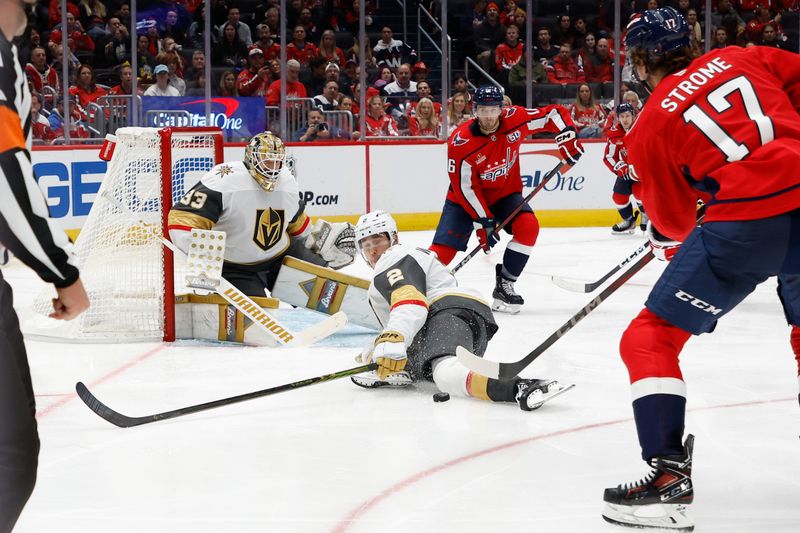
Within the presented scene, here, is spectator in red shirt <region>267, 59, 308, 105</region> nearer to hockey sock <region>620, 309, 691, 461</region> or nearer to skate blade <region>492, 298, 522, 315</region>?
skate blade <region>492, 298, 522, 315</region>

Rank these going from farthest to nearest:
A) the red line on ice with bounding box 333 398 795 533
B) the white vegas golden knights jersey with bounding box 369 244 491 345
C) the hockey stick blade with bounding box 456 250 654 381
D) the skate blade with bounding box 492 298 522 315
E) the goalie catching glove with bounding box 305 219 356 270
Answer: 1. the skate blade with bounding box 492 298 522 315
2. the goalie catching glove with bounding box 305 219 356 270
3. the white vegas golden knights jersey with bounding box 369 244 491 345
4. the hockey stick blade with bounding box 456 250 654 381
5. the red line on ice with bounding box 333 398 795 533

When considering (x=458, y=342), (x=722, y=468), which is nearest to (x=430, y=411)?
(x=458, y=342)

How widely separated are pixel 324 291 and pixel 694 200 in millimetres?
Answer: 2451

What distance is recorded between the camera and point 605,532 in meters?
2.18

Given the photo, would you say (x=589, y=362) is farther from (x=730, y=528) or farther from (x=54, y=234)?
(x=54, y=234)

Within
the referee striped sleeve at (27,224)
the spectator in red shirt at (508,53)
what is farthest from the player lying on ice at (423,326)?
the spectator in red shirt at (508,53)

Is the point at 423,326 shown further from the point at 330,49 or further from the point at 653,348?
the point at 330,49

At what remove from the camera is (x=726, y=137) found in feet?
6.81

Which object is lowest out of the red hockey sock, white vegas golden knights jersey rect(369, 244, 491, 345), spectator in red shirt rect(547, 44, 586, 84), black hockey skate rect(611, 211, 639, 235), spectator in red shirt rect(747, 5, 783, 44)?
black hockey skate rect(611, 211, 639, 235)

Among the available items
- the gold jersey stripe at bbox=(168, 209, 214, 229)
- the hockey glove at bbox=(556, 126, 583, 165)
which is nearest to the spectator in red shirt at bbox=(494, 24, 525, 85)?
the hockey glove at bbox=(556, 126, 583, 165)

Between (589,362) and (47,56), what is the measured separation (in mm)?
5390

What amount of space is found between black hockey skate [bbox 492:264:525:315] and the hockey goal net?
5.28 feet

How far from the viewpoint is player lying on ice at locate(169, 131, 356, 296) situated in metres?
4.29

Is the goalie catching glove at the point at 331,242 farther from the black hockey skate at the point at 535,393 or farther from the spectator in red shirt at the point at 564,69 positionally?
the spectator in red shirt at the point at 564,69
